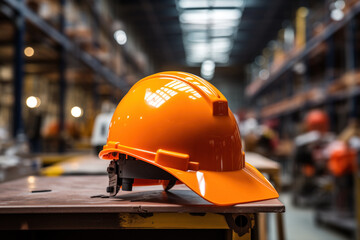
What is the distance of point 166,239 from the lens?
1.57m

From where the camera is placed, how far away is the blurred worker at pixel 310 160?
22.7 feet

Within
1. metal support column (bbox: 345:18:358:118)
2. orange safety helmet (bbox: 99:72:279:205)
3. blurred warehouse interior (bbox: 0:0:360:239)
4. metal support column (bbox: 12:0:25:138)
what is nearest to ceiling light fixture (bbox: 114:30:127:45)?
blurred warehouse interior (bbox: 0:0:360:239)

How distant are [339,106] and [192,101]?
10.9 metres

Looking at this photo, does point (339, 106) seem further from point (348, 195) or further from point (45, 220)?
point (45, 220)

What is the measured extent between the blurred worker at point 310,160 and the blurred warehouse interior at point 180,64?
0.09ft

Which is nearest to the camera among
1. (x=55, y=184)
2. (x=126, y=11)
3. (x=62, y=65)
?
(x=55, y=184)

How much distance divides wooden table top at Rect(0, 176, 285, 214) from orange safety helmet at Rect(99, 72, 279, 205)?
0.21ft

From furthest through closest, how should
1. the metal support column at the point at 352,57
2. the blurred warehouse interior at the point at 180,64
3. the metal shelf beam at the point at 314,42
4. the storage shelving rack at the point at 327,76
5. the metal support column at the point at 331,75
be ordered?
the metal support column at the point at 331,75
the storage shelving rack at the point at 327,76
the metal shelf beam at the point at 314,42
the metal support column at the point at 352,57
the blurred warehouse interior at the point at 180,64

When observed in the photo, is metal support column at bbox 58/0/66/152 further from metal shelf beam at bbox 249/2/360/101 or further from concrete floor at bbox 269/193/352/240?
metal shelf beam at bbox 249/2/360/101

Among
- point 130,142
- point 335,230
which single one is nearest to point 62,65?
point 335,230

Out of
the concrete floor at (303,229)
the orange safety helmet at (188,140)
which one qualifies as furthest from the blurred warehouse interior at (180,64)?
the orange safety helmet at (188,140)

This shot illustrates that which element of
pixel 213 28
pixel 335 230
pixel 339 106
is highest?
pixel 213 28

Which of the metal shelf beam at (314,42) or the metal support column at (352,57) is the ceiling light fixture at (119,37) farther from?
the metal support column at (352,57)

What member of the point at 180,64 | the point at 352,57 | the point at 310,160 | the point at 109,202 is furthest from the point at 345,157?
the point at 180,64
